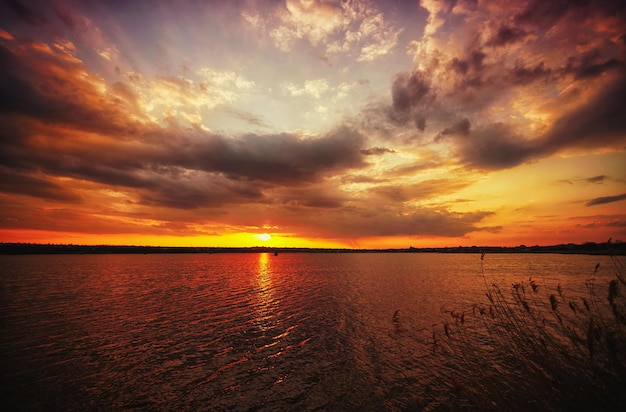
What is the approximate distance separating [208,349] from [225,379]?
538 centimetres

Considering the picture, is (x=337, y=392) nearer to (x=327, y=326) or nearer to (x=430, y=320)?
(x=327, y=326)

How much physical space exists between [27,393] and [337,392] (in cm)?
1525

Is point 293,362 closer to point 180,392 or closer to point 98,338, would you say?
point 180,392

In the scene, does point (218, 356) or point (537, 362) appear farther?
point (218, 356)

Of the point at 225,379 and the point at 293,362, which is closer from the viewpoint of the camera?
the point at 225,379

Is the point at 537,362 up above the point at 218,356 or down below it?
above

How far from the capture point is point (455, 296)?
133 ft

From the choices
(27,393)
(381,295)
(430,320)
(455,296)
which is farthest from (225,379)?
(455,296)

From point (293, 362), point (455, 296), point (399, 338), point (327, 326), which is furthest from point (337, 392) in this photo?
point (455, 296)

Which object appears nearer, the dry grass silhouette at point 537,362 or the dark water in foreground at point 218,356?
the dry grass silhouette at point 537,362

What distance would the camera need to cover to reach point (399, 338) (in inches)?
874

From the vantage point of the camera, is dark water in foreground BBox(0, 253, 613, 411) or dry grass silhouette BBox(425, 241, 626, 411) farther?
dark water in foreground BBox(0, 253, 613, 411)

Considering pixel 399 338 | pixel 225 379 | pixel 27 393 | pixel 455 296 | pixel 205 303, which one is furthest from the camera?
pixel 455 296

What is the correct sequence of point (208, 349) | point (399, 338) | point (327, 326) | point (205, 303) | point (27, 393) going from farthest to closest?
point (205, 303) < point (327, 326) < point (399, 338) < point (208, 349) < point (27, 393)
